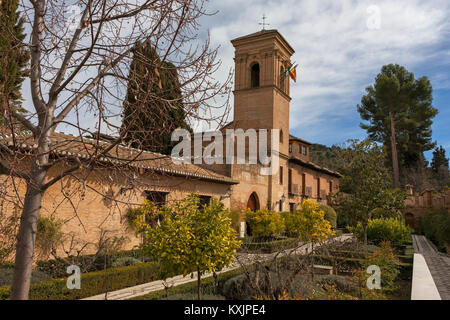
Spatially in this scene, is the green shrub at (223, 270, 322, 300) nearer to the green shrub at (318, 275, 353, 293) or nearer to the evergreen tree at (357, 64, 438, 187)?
the green shrub at (318, 275, 353, 293)

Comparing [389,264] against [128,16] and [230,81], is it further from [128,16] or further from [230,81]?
[128,16]

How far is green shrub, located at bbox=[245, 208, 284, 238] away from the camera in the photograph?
54.8ft

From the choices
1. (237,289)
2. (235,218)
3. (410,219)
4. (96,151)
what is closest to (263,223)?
(235,218)

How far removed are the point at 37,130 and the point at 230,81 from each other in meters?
2.27

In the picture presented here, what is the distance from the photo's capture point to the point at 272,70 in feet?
Result: 75.5

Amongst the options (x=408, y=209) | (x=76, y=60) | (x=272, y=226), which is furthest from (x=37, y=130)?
(x=408, y=209)

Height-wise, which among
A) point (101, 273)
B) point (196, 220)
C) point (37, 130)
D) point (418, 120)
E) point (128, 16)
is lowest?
point (101, 273)

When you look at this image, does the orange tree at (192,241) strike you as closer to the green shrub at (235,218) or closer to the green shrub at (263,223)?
the green shrub at (235,218)

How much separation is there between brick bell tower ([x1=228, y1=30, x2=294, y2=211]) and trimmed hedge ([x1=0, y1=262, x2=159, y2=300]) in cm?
1333

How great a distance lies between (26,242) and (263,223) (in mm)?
14178

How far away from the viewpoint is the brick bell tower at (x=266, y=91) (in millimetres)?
22609

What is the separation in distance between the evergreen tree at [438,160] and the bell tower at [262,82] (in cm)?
3013

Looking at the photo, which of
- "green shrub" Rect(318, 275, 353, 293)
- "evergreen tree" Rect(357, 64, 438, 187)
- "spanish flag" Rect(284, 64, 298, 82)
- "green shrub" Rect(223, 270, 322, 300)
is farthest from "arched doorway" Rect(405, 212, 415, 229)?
"green shrub" Rect(223, 270, 322, 300)

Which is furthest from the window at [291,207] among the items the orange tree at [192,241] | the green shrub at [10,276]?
the orange tree at [192,241]
